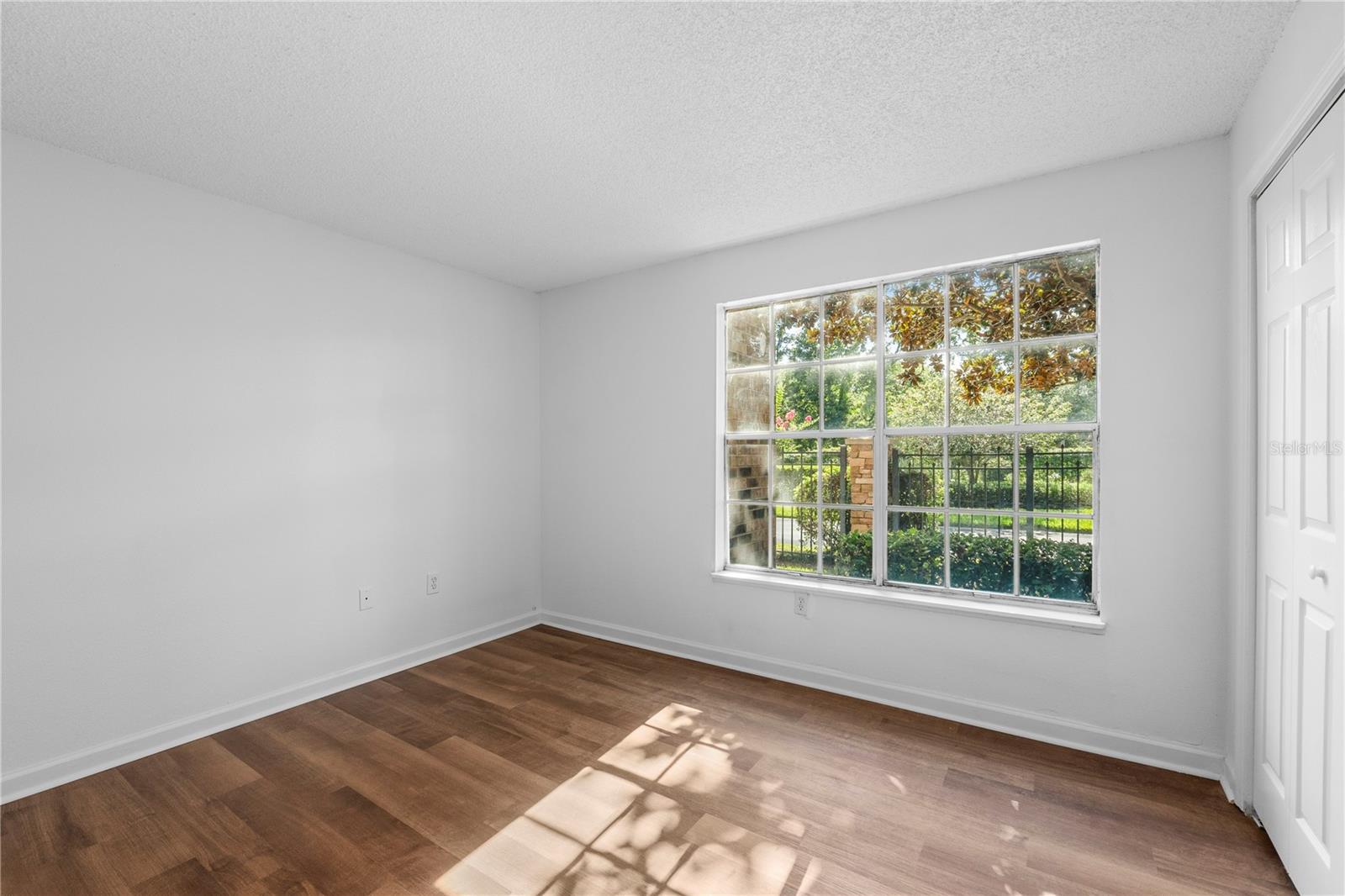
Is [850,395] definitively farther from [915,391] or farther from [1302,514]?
[1302,514]

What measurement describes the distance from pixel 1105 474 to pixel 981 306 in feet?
3.21

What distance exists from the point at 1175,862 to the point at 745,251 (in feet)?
11.0

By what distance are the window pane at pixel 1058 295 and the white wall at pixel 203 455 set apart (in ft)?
11.2

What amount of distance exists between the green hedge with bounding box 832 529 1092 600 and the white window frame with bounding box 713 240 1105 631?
0.03 meters

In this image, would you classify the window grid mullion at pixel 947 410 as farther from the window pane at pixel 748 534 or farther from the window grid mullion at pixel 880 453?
the window pane at pixel 748 534

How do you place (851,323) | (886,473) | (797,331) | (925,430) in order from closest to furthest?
(925,430)
(886,473)
(851,323)
(797,331)

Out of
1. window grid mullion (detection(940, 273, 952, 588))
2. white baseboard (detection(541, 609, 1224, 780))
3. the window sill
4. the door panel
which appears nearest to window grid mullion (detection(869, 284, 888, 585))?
the window sill

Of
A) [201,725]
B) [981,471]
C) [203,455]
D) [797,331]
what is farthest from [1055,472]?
[201,725]

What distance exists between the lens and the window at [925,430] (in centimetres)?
282

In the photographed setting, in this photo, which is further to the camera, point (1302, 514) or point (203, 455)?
point (203, 455)

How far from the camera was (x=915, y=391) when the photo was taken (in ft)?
10.5

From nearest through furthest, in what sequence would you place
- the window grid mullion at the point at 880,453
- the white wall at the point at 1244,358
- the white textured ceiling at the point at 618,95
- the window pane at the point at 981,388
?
the white textured ceiling at the point at 618,95 < the white wall at the point at 1244,358 < the window pane at the point at 981,388 < the window grid mullion at the point at 880,453

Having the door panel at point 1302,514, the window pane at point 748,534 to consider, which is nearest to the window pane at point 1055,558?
the door panel at point 1302,514

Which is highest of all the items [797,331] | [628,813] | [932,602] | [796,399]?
[797,331]
